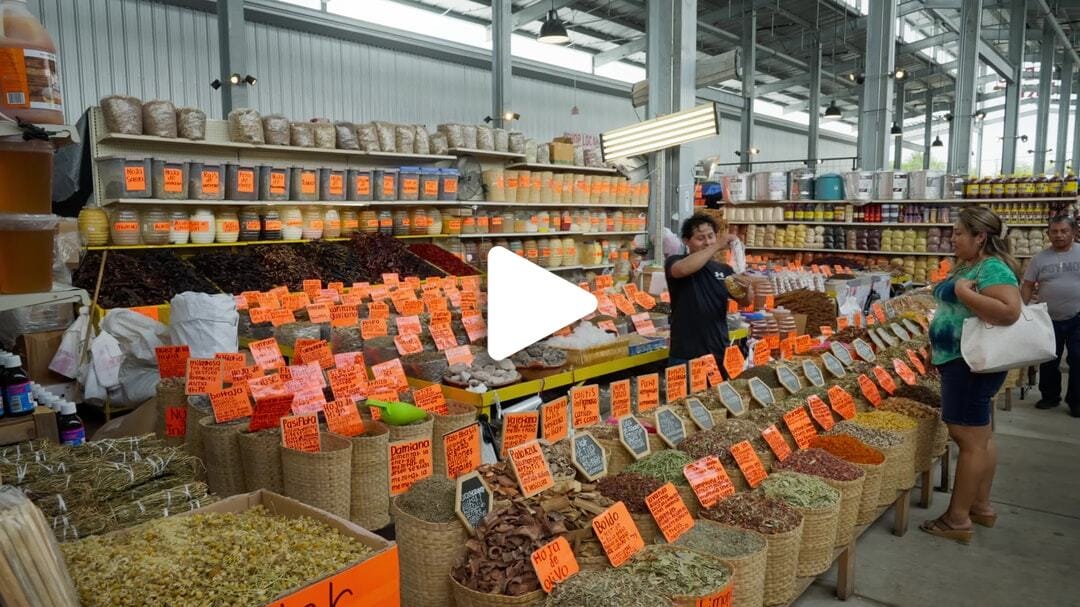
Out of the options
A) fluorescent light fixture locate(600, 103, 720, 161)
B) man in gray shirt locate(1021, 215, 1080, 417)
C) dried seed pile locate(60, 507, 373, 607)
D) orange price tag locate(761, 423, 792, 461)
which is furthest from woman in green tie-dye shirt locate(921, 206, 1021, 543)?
man in gray shirt locate(1021, 215, 1080, 417)

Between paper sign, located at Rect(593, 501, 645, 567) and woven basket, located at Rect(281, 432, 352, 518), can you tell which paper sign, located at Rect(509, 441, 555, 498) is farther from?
woven basket, located at Rect(281, 432, 352, 518)

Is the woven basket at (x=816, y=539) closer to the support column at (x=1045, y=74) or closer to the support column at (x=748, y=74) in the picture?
the support column at (x=748, y=74)

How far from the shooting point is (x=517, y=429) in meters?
2.39

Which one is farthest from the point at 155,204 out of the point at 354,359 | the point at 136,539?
the point at 136,539

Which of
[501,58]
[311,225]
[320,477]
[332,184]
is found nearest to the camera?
[320,477]

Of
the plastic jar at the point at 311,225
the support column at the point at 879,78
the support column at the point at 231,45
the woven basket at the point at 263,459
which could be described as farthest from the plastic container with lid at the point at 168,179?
the support column at the point at 879,78

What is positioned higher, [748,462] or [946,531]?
[748,462]

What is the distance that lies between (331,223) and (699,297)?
13.7ft

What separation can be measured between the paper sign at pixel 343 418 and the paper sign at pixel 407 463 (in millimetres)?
289

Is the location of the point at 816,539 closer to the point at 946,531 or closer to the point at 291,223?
the point at 946,531

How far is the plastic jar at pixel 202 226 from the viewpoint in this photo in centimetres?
583

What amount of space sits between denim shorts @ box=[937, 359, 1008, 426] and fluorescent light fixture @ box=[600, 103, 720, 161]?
298cm

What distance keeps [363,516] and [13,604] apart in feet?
4.54
